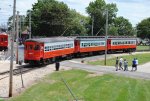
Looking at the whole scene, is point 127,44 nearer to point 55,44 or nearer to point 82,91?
point 55,44

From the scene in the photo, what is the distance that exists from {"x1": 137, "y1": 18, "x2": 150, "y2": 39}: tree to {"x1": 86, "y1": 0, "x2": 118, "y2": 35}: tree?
973 inches

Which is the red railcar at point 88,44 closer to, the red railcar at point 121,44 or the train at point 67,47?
the train at point 67,47

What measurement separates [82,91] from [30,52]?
1812cm

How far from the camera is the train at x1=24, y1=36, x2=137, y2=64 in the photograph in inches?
1927

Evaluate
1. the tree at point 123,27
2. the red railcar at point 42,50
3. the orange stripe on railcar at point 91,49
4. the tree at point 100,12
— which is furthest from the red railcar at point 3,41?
the tree at point 123,27

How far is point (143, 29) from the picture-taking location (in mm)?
163125

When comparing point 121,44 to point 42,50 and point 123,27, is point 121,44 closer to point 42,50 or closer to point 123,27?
point 42,50

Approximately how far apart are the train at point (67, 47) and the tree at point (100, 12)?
46.9 m

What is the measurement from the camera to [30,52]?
4909cm

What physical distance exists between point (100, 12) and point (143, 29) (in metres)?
34.1

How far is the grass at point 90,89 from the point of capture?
29.6 metres

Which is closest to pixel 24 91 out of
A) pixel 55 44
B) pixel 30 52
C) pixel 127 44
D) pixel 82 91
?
pixel 82 91

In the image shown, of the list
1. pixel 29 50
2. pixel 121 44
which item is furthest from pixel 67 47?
pixel 121 44

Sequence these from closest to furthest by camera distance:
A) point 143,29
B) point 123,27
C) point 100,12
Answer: point 100,12
point 123,27
point 143,29
